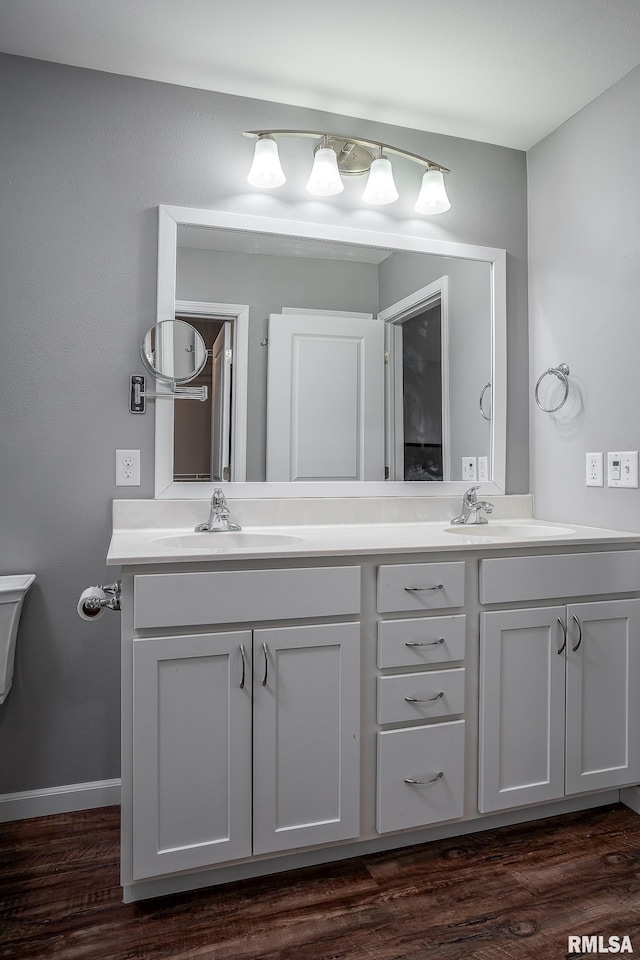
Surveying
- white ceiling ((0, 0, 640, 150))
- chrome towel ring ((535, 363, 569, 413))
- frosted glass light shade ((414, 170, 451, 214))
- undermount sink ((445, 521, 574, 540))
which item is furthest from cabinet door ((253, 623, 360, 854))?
white ceiling ((0, 0, 640, 150))

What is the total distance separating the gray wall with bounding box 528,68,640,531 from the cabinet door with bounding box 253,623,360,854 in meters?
1.11

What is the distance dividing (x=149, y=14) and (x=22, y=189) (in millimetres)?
625

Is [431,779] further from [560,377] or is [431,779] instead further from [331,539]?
[560,377]

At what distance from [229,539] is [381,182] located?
134 centimetres

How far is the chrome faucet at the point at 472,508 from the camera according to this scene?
2.23 meters

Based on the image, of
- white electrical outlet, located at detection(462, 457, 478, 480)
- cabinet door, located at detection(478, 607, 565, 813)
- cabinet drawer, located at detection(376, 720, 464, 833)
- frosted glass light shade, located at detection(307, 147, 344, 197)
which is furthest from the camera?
white electrical outlet, located at detection(462, 457, 478, 480)

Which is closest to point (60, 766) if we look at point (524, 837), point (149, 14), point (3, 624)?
point (3, 624)

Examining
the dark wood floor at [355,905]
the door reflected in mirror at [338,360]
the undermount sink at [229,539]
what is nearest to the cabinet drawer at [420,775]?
the dark wood floor at [355,905]

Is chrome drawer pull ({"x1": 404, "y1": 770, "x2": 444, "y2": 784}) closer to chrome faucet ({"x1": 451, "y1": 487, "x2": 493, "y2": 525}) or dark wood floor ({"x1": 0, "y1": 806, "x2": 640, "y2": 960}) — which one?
dark wood floor ({"x1": 0, "y1": 806, "x2": 640, "y2": 960})

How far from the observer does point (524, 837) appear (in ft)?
A: 5.84

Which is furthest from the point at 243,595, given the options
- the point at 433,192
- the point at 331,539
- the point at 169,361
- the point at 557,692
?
the point at 433,192

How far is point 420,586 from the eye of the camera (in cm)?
165

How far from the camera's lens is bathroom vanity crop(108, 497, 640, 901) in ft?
4.74

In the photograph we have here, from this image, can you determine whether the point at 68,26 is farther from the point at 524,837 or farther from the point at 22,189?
the point at 524,837
